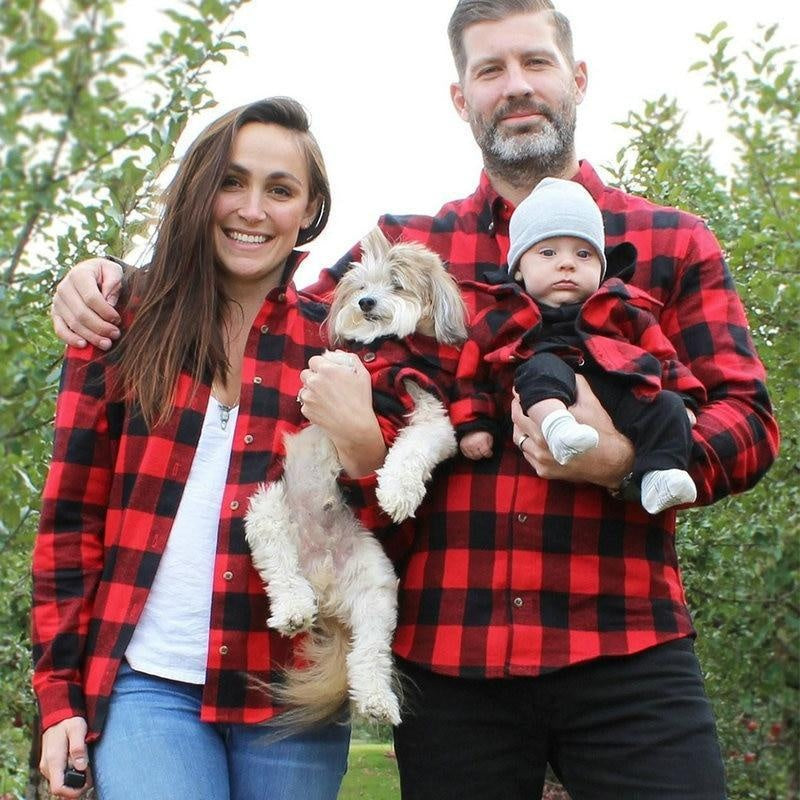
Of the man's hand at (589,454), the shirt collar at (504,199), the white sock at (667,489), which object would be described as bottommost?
the white sock at (667,489)

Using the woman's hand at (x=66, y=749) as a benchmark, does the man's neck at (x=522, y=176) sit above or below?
above

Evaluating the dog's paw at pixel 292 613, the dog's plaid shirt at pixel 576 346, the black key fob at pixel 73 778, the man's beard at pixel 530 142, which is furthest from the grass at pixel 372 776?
the man's beard at pixel 530 142

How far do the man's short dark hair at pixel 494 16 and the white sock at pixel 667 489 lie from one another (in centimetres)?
145

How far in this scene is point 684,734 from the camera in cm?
259

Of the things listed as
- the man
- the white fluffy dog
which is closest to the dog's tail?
the white fluffy dog

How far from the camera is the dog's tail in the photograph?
9.07 feet

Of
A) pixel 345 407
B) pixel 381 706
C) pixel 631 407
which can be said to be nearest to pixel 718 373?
pixel 631 407

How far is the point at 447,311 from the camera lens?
310 centimetres

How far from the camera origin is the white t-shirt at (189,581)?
8.95ft

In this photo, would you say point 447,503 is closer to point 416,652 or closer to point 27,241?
point 416,652

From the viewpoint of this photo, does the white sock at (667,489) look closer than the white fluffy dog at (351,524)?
Yes

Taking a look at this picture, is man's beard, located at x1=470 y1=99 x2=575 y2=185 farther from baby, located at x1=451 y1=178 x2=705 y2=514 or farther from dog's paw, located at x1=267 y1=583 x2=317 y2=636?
dog's paw, located at x1=267 y1=583 x2=317 y2=636

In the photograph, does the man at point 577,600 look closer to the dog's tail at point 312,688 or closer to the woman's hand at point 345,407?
the woman's hand at point 345,407

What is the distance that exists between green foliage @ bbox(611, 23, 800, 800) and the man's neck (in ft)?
4.88
